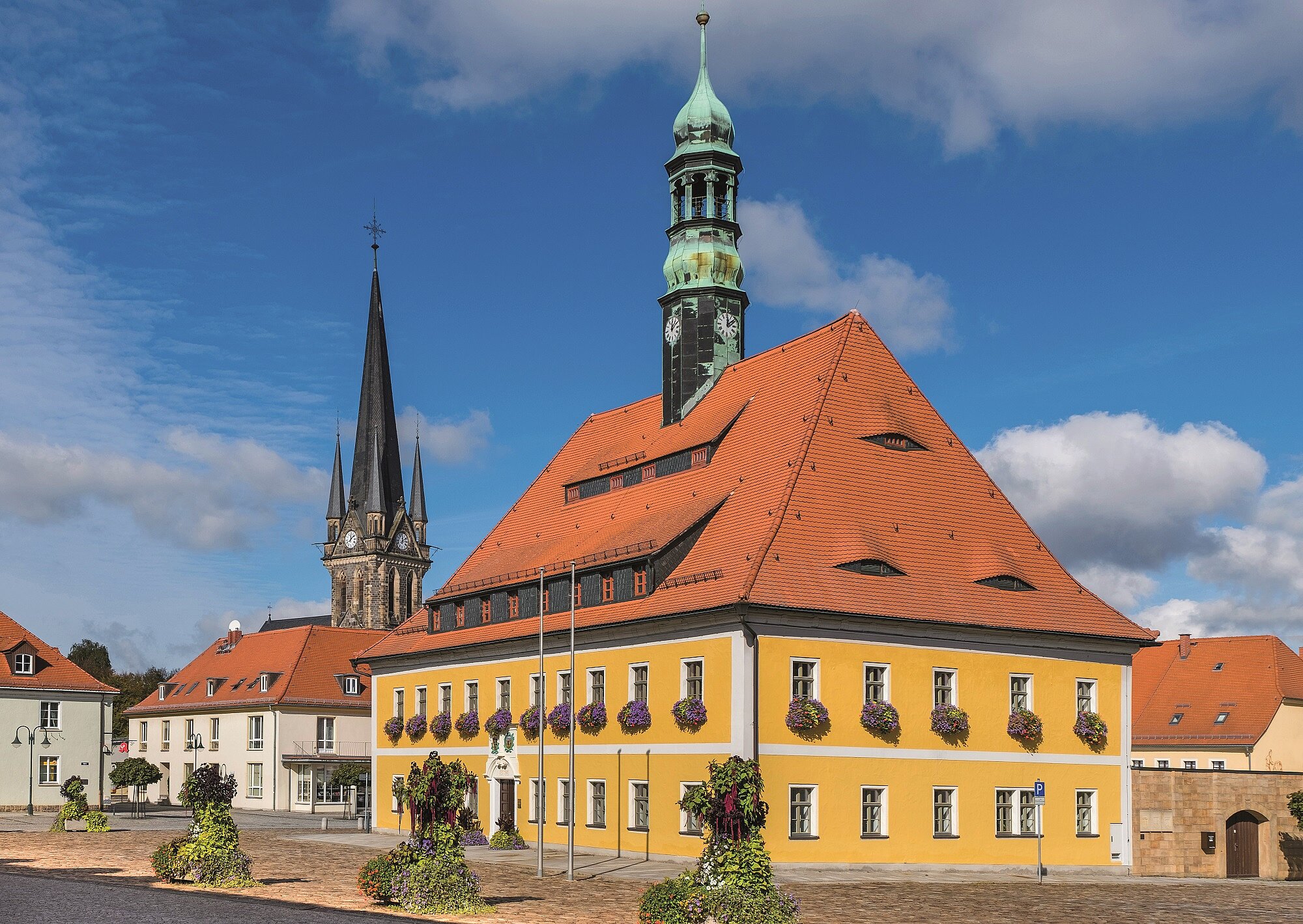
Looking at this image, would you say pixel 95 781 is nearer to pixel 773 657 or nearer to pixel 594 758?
pixel 594 758

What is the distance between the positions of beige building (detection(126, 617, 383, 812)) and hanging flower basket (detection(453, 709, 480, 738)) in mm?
26287

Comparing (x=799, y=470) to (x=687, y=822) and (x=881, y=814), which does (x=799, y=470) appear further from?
(x=687, y=822)

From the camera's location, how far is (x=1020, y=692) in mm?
38875

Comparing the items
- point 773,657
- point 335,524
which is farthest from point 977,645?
point 335,524

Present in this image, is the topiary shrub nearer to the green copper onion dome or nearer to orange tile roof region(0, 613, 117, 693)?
the green copper onion dome

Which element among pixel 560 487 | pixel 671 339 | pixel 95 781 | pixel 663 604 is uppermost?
pixel 671 339

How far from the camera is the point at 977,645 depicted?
37938 millimetres

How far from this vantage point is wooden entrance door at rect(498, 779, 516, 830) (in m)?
44.3

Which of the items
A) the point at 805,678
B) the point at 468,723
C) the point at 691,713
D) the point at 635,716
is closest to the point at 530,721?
the point at 468,723

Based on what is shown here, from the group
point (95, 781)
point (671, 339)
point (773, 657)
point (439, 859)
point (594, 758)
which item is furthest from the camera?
point (95, 781)

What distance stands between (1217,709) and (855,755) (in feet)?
122

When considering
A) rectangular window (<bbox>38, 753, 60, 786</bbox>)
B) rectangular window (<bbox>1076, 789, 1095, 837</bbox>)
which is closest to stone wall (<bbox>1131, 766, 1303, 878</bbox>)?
rectangular window (<bbox>1076, 789, 1095, 837</bbox>)

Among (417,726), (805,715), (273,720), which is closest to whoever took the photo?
(805,715)

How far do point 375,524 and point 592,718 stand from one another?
91.3 metres
